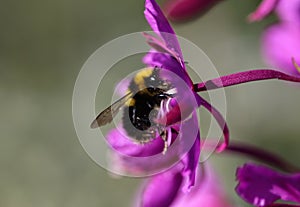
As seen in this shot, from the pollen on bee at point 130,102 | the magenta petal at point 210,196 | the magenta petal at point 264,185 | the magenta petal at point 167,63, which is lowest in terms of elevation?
the magenta petal at point 210,196

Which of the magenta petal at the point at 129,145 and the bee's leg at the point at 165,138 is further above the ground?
the bee's leg at the point at 165,138

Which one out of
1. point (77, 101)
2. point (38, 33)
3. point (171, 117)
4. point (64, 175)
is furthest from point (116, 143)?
point (38, 33)

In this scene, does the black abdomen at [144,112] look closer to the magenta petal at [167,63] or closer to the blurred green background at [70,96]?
the magenta petal at [167,63]

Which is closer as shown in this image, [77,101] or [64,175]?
[77,101]

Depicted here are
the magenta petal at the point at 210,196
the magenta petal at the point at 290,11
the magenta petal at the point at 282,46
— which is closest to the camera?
the magenta petal at the point at 290,11

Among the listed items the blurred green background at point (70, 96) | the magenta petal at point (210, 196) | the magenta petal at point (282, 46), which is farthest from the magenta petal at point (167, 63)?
the blurred green background at point (70, 96)

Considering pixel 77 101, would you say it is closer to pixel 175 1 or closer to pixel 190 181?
pixel 175 1
